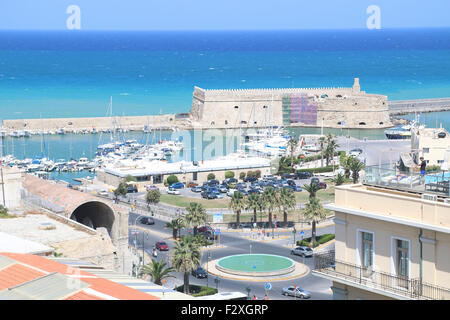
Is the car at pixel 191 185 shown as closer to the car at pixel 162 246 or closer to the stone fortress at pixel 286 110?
the car at pixel 162 246

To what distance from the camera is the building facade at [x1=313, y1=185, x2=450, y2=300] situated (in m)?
12.2

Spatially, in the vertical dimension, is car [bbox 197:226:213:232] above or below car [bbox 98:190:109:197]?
below

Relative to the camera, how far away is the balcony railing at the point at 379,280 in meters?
12.3

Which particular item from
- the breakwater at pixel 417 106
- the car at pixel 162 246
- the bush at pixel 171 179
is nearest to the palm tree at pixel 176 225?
the car at pixel 162 246

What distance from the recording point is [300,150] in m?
71.1

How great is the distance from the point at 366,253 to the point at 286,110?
261 feet

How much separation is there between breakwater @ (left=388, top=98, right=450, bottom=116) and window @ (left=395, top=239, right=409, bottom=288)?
92594 millimetres

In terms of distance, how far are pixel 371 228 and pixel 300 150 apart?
58.2 meters

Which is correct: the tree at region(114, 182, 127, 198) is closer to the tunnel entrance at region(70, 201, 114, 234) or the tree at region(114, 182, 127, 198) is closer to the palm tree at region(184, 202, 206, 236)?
the tunnel entrance at region(70, 201, 114, 234)

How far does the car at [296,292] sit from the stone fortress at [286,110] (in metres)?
59.0

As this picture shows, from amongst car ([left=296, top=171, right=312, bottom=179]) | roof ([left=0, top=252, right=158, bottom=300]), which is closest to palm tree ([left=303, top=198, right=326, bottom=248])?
car ([left=296, top=171, right=312, bottom=179])

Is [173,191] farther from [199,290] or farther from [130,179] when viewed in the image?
[199,290]

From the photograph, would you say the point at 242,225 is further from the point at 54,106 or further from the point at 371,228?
the point at 54,106
